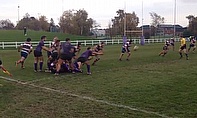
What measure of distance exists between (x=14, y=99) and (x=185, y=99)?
5023mm

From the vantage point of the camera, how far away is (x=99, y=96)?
10477mm

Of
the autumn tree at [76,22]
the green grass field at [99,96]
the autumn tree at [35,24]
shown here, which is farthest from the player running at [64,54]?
the autumn tree at [35,24]

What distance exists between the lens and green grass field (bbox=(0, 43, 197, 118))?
842 centimetres

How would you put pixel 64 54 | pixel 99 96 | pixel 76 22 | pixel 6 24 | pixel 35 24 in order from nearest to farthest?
pixel 99 96 < pixel 64 54 < pixel 76 22 < pixel 35 24 < pixel 6 24

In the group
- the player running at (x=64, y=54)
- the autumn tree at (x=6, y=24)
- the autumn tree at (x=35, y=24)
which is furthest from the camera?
the autumn tree at (x=6, y=24)

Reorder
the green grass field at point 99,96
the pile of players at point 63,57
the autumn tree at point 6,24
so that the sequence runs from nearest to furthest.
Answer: the green grass field at point 99,96, the pile of players at point 63,57, the autumn tree at point 6,24

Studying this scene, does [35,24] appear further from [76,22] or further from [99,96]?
[99,96]

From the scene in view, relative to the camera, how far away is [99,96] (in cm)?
1048

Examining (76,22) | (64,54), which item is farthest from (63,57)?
(76,22)

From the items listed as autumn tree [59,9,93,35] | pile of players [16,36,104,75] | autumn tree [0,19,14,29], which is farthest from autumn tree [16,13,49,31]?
pile of players [16,36,104,75]

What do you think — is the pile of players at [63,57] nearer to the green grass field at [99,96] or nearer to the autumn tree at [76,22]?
the green grass field at [99,96]

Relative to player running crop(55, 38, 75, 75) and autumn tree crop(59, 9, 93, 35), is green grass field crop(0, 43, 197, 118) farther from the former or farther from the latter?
autumn tree crop(59, 9, 93, 35)

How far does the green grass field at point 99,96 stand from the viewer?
8.42 m

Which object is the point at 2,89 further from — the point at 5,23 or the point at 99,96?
the point at 5,23
